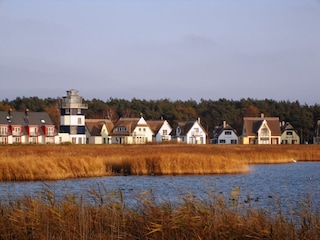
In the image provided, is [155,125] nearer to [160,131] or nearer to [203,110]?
[160,131]

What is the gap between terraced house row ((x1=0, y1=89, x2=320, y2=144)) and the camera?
3278 inches

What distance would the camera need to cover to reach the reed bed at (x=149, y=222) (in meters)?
10.9

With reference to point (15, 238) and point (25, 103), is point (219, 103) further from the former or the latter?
point (15, 238)

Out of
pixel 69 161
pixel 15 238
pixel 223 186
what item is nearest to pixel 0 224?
pixel 15 238

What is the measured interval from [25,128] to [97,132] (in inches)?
520

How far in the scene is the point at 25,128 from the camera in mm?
83312

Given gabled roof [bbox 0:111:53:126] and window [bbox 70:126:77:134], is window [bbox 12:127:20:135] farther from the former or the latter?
window [bbox 70:126:77:134]

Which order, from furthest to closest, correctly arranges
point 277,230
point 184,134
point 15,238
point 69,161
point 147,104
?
point 147,104 → point 184,134 → point 69,161 → point 15,238 → point 277,230

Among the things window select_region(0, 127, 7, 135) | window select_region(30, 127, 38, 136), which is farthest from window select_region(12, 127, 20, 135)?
window select_region(30, 127, 38, 136)

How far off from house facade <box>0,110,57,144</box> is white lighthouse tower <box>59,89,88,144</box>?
1.79 meters

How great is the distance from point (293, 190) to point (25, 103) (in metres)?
94.5

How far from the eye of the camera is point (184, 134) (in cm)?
9325

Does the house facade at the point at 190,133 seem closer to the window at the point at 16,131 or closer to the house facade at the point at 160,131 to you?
the house facade at the point at 160,131

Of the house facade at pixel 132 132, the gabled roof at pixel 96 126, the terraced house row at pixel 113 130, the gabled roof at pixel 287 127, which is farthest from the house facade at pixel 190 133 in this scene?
the gabled roof at pixel 287 127
